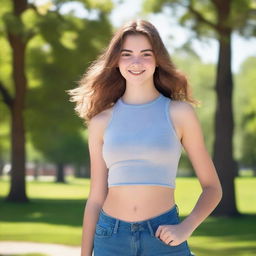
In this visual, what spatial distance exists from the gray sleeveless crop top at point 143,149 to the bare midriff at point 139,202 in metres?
0.03

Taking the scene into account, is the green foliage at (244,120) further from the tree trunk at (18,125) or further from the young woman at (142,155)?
the young woman at (142,155)

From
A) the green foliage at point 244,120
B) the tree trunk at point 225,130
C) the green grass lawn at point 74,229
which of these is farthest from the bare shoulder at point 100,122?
the green foliage at point 244,120

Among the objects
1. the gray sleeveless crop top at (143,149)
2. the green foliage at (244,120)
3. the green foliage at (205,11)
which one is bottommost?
the green foliage at (244,120)

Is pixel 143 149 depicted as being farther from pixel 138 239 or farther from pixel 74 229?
pixel 74 229

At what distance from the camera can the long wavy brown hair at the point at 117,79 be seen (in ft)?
11.2

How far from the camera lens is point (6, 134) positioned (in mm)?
38344

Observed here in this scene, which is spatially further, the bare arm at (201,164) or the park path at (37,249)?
the park path at (37,249)

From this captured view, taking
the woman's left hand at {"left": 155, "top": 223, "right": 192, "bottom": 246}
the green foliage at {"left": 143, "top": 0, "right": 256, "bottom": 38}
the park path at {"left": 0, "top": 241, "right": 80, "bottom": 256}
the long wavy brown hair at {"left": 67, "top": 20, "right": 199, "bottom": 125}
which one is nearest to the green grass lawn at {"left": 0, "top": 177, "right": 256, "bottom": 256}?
the park path at {"left": 0, "top": 241, "right": 80, "bottom": 256}

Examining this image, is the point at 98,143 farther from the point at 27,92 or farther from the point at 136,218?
the point at 27,92

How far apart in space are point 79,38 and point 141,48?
22.1m

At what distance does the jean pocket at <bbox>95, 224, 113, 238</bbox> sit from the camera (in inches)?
127

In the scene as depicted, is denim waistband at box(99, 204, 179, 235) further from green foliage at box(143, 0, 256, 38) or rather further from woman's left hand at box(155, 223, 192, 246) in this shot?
green foliage at box(143, 0, 256, 38)

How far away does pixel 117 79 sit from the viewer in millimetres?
3621

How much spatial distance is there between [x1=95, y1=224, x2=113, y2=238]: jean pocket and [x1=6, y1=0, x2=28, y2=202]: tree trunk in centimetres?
2288
